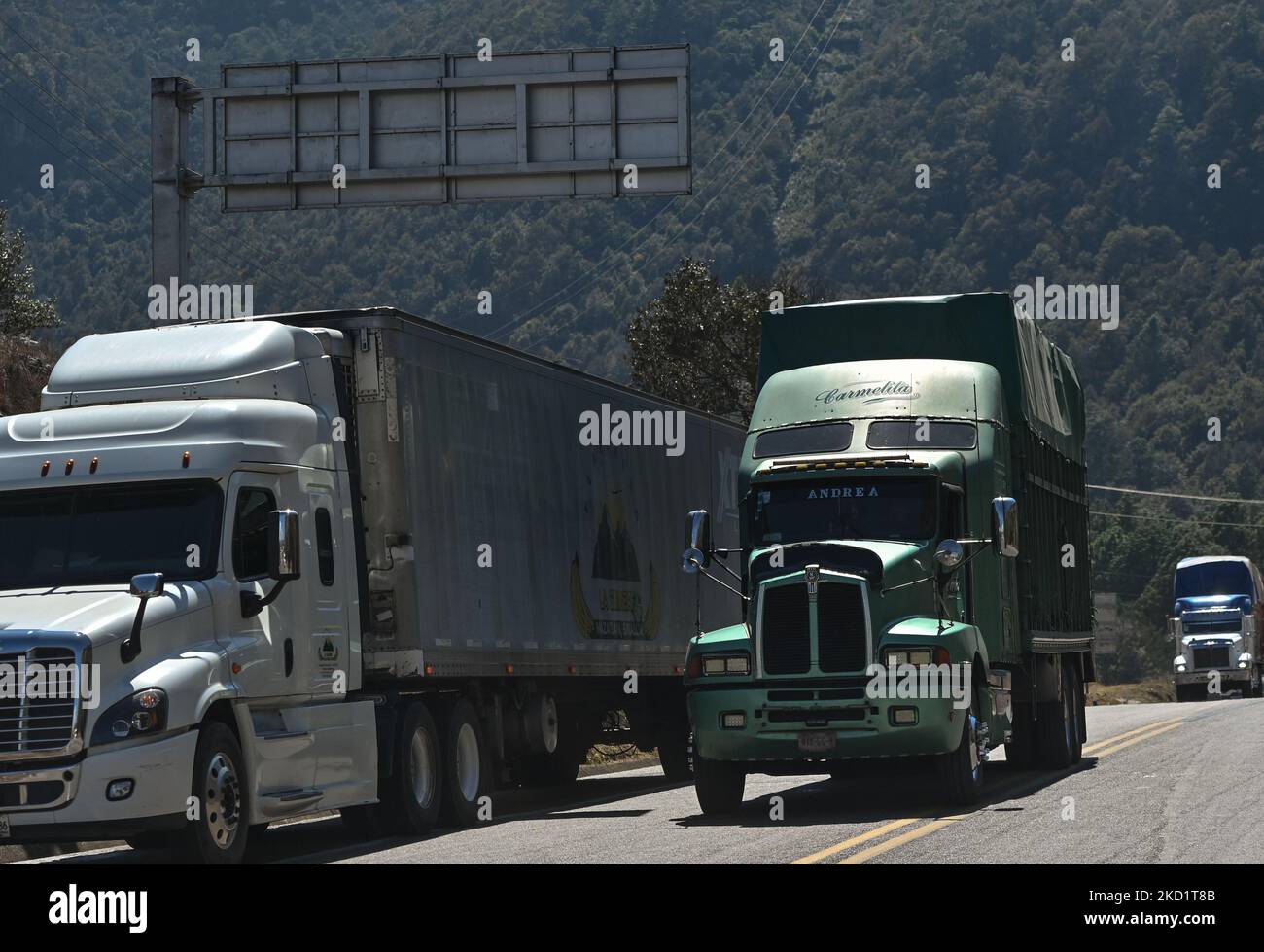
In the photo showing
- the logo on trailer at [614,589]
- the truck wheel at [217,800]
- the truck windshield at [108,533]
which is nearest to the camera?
the truck wheel at [217,800]

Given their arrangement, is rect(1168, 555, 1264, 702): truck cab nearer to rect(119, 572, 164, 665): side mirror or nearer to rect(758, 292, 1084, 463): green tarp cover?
rect(758, 292, 1084, 463): green tarp cover

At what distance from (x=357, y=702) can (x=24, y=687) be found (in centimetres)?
360

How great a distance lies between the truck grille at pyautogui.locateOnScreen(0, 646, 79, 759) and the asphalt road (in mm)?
2484

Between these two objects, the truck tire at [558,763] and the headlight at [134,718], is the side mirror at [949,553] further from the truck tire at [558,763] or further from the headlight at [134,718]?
the headlight at [134,718]

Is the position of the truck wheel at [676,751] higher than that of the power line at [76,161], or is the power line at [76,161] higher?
the power line at [76,161]

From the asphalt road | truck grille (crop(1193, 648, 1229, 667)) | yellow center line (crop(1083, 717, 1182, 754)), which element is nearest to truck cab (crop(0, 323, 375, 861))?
the asphalt road

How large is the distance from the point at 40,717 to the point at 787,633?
21.5 feet

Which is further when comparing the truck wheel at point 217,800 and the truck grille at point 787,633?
the truck grille at point 787,633

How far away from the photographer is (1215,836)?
1352 cm

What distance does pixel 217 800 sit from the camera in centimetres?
1338

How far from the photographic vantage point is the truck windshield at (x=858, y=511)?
17141 mm

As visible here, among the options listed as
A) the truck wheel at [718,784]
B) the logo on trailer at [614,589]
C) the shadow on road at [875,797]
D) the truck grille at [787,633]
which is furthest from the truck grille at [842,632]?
the logo on trailer at [614,589]

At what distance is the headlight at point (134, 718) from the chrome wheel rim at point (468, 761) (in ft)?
16.1
